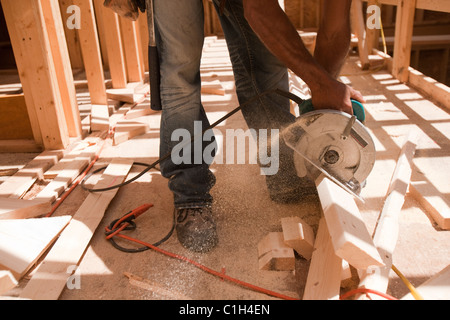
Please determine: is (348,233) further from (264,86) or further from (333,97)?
(264,86)

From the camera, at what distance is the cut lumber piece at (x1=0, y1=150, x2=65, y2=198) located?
217 cm

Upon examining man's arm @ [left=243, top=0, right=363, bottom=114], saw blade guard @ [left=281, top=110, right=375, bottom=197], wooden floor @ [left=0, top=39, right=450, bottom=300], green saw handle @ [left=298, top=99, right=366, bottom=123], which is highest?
man's arm @ [left=243, top=0, right=363, bottom=114]

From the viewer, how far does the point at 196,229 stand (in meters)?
1.67

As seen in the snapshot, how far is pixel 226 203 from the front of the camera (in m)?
1.99

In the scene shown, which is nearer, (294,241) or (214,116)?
(294,241)

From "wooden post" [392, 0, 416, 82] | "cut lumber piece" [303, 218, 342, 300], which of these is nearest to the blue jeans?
"cut lumber piece" [303, 218, 342, 300]

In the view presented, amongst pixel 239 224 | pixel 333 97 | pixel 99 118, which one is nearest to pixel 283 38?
pixel 333 97

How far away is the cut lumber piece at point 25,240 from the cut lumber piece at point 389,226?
123 cm

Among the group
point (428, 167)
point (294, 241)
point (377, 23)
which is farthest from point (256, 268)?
point (377, 23)

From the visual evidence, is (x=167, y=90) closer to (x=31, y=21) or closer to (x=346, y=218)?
(x=346, y=218)

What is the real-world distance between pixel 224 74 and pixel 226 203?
11.1 ft

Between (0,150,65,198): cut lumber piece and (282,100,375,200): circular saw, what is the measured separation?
152 cm

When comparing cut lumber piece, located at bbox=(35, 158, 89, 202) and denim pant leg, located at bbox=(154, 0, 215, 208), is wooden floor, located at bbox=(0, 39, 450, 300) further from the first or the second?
denim pant leg, located at bbox=(154, 0, 215, 208)

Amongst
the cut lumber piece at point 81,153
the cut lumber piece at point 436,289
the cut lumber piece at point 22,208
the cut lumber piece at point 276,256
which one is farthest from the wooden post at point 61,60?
the cut lumber piece at point 436,289
